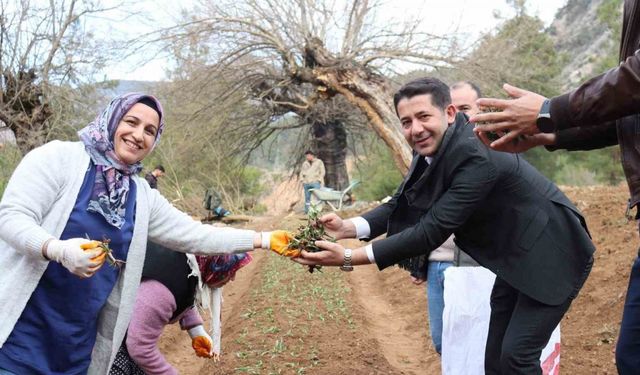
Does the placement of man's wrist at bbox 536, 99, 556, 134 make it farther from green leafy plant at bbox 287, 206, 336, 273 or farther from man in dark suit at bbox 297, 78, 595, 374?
green leafy plant at bbox 287, 206, 336, 273

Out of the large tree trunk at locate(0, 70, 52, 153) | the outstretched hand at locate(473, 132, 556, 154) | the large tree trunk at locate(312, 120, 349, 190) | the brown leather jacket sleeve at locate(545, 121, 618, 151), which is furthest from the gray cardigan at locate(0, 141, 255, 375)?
the large tree trunk at locate(312, 120, 349, 190)

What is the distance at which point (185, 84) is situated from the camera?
1609 centimetres

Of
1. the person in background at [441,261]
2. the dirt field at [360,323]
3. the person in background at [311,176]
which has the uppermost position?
the person in background at [441,261]

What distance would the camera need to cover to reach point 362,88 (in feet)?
45.6

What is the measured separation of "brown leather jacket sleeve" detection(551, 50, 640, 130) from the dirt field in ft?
10.8

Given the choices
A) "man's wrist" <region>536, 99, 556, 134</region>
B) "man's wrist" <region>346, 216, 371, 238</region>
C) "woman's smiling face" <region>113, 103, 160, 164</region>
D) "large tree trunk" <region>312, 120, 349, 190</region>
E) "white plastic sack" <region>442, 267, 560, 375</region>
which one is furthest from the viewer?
"large tree trunk" <region>312, 120, 349, 190</region>

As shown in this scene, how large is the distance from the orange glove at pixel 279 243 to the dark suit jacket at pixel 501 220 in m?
0.52

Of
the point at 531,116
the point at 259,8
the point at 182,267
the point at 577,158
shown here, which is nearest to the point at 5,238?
the point at 182,267

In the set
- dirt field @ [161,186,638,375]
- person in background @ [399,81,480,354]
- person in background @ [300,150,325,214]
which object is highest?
person in background @ [399,81,480,354]

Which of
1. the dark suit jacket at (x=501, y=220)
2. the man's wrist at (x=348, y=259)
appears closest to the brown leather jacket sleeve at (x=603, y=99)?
the dark suit jacket at (x=501, y=220)

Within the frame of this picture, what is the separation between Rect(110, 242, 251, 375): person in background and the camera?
3250 millimetres

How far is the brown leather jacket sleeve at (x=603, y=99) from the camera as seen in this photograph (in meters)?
1.81

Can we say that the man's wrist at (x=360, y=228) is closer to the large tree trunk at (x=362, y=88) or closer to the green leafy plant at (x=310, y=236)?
the green leafy plant at (x=310, y=236)

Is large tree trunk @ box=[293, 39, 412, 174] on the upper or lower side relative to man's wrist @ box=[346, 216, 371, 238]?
upper
